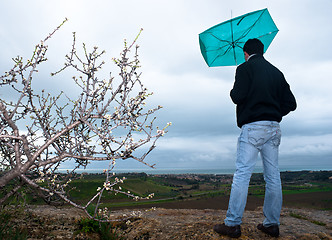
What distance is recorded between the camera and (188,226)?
17.7ft

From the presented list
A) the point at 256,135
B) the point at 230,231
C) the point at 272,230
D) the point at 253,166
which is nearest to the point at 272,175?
the point at 253,166

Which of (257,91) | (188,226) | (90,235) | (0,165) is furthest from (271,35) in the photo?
(0,165)

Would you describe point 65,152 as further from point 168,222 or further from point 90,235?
point 168,222

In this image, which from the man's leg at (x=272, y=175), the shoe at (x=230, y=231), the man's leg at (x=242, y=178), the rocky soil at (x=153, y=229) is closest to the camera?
the man's leg at (x=242, y=178)

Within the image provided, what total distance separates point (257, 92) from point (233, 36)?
7.05 feet

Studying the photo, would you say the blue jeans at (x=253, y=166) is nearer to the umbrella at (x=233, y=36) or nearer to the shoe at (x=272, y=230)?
the shoe at (x=272, y=230)

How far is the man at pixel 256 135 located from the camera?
4430 millimetres

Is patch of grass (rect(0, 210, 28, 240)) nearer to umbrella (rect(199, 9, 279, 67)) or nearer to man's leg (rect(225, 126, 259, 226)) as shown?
man's leg (rect(225, 126, 259, 226))

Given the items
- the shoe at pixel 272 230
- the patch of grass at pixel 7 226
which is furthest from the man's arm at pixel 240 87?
the patch of grass at pixel 7 226

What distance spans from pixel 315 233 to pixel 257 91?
3.43 m

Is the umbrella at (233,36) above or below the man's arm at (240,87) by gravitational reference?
above

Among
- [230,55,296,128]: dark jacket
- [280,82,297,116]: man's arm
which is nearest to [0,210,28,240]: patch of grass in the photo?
[230,55,296,128]: dark jacket

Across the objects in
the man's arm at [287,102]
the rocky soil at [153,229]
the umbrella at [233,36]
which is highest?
the umbrella at [233,36]

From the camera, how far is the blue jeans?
14.4ft
